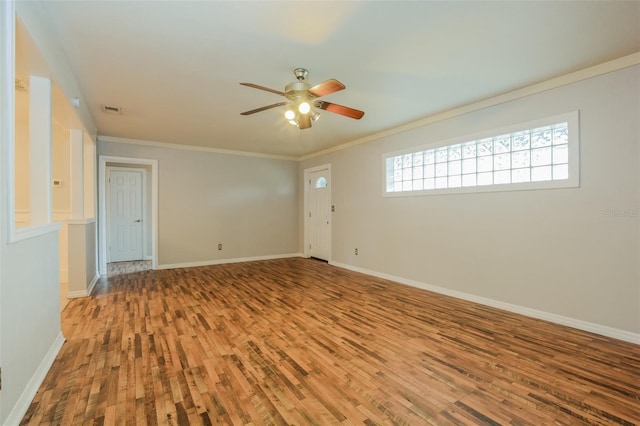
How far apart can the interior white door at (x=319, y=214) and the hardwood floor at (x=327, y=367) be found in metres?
2.82

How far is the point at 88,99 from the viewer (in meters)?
3.51

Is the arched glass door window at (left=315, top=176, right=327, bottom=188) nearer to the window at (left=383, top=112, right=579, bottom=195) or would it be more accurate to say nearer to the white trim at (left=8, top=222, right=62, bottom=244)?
the window at (left=383, top=112, right=579, bottom=195)

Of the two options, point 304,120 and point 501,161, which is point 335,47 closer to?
point 304,120

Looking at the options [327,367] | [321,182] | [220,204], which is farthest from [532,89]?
[220,204]

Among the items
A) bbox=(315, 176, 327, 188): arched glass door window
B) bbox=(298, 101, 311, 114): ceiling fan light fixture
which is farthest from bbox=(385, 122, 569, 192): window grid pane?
bbox=(298, 101, 311, 114): ceiling fan light fixture

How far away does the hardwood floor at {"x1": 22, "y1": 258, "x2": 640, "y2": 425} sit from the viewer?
167 cm

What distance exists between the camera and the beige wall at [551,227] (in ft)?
8.59

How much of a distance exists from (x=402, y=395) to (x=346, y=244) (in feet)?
13.2

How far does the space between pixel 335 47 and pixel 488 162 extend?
2.43 meters

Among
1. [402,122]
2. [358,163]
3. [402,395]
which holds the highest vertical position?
[402,122]

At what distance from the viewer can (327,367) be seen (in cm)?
215

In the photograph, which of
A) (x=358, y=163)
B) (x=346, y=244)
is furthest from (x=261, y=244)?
(x=358, y=163)

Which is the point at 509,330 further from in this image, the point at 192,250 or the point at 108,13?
the point at 192,250

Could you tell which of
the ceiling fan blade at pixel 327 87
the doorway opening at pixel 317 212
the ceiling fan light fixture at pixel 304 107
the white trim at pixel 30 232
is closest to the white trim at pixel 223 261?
the doorway opening at pixel 317 212
